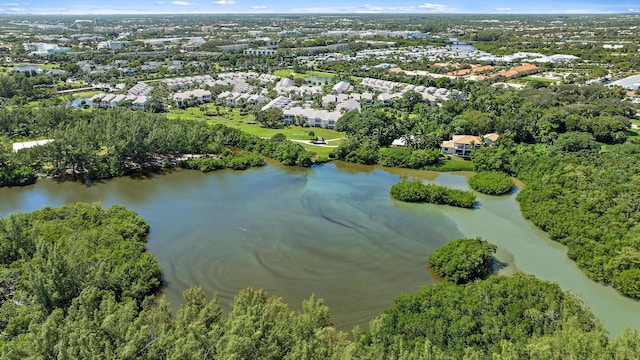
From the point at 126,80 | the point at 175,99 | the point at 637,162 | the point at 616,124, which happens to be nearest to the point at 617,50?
the point at 616,124

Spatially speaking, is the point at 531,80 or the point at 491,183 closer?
the point at 491,183

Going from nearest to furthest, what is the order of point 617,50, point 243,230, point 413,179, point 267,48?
point 243,230 → point 413,179 → point 617,50 → point 267,48

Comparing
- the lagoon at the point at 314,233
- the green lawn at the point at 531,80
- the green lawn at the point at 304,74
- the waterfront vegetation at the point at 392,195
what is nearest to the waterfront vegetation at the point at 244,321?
the waterfront vegetation at the point at 392,195

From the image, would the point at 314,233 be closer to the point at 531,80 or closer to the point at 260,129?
the point at 260,129

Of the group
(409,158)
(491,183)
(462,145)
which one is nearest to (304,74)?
(462,145)

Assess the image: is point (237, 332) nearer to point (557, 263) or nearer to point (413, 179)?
point (557, 263)

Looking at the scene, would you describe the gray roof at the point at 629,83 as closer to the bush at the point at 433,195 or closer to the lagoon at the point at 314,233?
the lagoon at the point at 314,233
